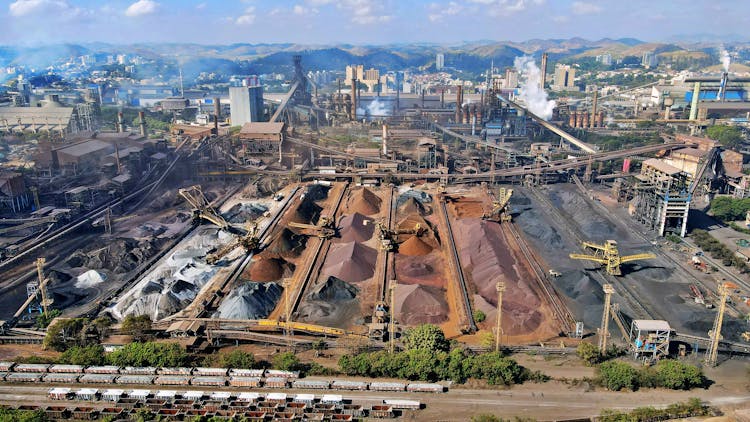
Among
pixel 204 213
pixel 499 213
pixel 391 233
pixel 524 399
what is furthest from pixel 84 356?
pixel 499 213

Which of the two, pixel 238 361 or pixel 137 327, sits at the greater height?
pixel 137 327

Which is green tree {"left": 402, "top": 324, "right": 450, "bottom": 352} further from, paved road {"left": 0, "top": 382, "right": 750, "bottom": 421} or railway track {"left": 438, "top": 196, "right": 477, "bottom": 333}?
railway track {"left": 438, "top": 196, "right": 477, "bottom": 333}

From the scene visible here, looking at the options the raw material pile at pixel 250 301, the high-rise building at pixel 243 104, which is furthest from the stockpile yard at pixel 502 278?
the high-rise building at pixel 243 104

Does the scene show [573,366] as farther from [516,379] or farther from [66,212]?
[66,212]

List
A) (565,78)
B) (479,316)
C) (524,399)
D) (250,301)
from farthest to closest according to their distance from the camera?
(565,78)
(250,301)
(479,316)
(524,399)

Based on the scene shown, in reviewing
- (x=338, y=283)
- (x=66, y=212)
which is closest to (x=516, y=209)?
(x=338, y=283)

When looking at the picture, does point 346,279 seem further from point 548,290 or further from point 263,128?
point 263,128
